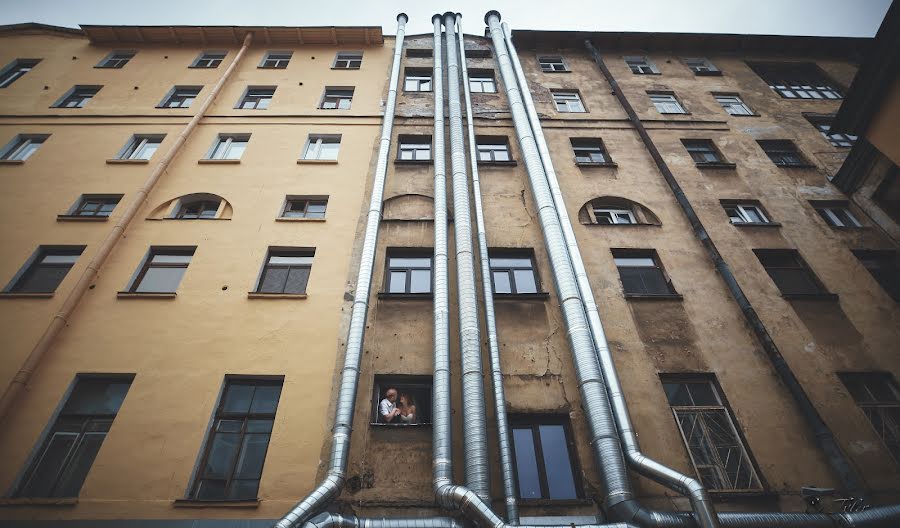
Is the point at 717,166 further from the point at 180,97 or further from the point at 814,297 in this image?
the point at 180,97

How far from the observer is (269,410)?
7.53 m

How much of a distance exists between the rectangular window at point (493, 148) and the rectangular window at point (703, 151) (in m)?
5.96

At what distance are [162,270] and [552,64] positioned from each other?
16.3m

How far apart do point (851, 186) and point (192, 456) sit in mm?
17258

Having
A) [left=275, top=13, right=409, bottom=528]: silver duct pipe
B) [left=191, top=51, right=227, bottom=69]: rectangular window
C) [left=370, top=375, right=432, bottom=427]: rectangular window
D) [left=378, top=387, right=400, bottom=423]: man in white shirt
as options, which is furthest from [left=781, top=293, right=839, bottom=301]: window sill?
[left=191, top=51, right=227, bottom=69]: rectangular window

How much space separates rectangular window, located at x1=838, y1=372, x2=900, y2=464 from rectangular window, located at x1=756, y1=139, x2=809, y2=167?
7881mm

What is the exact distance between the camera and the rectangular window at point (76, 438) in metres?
6.53

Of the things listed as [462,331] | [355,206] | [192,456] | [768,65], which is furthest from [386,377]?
[768,65]

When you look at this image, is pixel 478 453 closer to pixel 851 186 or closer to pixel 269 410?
pixel 269 410

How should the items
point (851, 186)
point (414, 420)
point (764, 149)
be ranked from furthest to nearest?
1. point (764, 149)
2. point (851, 186)
3. point (414, 420)

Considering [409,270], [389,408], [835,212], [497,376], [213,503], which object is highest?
[835,212]

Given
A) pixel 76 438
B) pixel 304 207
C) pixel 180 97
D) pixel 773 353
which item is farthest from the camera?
pixel 180 97

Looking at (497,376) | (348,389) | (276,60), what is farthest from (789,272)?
(276,60)

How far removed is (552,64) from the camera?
1772cm
